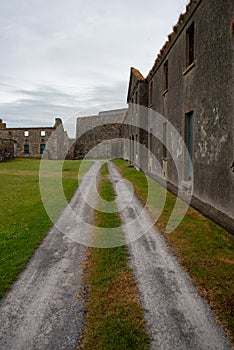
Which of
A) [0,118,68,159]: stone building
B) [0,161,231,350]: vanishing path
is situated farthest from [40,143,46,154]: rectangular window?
[0,161,231,350]: vanishing path

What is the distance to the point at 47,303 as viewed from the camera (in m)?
4.04

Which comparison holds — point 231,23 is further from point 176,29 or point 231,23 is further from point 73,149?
point 73,149

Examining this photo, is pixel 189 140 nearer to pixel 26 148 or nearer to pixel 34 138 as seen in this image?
pixel 34 138

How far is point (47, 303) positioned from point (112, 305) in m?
0.93

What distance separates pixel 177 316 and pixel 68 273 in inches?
81.9

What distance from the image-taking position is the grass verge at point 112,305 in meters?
3.23

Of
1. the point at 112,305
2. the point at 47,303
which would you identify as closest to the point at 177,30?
the point at 112,305

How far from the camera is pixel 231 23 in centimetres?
656

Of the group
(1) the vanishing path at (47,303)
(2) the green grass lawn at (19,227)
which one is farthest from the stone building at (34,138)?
(1) the vanishing path at (47,303)

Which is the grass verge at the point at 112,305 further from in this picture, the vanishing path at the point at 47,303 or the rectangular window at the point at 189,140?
the rectangular window at the point at 189,140

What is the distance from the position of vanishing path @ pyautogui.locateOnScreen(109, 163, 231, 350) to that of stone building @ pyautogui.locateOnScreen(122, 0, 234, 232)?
7.36 ft

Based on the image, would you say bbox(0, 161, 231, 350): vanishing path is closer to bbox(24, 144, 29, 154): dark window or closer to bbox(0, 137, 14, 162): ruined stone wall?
bbox(0, 137, 14, 162): ruined stone wall

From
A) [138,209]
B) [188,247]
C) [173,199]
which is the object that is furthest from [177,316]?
[173,199]

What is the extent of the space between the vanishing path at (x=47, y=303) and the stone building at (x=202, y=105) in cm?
392
